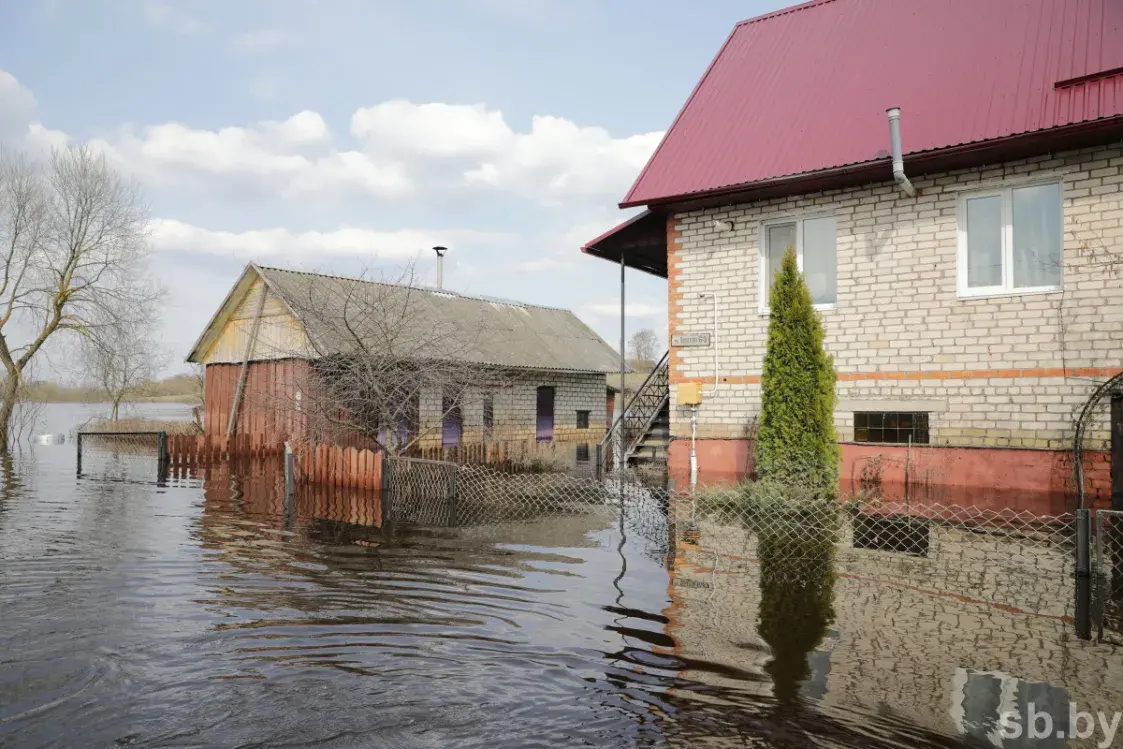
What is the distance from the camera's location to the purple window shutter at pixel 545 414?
952 inches

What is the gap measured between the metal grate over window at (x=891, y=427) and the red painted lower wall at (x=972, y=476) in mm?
156

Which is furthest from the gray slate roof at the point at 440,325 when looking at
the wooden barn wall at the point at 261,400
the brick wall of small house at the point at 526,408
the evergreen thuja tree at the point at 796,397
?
the evergreen thuja tree at the point at 796,397

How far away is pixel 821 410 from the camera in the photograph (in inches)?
417

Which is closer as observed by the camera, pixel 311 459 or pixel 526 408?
pixel 311 459

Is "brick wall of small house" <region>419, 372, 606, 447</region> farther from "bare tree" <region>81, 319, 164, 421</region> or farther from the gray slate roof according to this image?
"bare tree" <region>81, 319, 164, 421</region>

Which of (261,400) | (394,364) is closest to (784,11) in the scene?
(394,364)

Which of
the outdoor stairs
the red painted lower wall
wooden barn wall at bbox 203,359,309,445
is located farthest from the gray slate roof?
the red painted lower wall

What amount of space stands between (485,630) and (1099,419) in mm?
8639

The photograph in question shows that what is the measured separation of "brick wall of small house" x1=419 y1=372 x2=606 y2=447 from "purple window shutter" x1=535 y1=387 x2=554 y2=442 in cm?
14

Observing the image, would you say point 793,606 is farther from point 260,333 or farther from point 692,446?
point 260,333

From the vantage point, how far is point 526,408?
2339 centimetres

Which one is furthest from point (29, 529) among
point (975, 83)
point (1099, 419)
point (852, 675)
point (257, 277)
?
point (975, 83)

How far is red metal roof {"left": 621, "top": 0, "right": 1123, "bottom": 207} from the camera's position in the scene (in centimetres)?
1041

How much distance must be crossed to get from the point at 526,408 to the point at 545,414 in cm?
112
